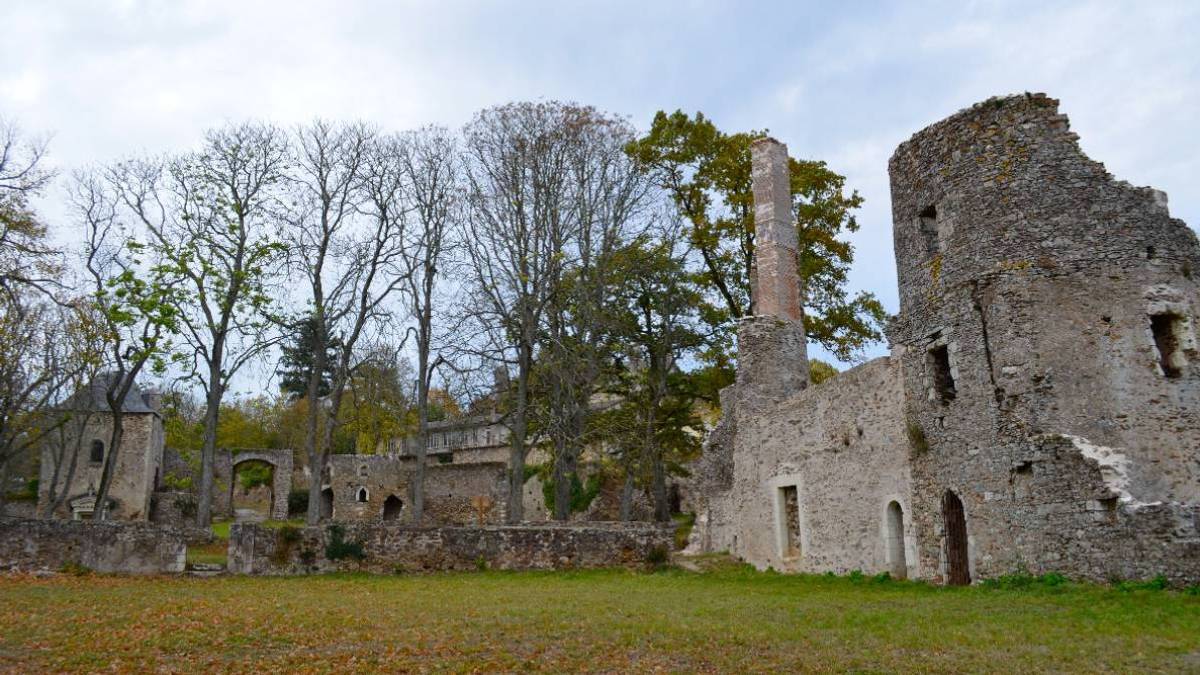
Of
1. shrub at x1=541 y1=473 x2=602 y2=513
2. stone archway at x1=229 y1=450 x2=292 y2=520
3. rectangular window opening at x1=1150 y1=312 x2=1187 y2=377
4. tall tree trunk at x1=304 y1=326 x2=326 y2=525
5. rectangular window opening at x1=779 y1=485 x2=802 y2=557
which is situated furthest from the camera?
stone archway at x1=229 y1=450 x2=292 y2=520

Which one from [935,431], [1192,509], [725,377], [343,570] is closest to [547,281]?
[725,377]

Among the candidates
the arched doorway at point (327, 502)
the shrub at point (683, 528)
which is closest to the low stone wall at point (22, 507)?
the arched doorway at point (327, 502)

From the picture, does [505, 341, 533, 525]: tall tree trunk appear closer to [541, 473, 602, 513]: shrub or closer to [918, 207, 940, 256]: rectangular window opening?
[541, 473, 602, 513]: shrub

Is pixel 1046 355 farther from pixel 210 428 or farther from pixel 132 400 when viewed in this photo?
pixel 132 400

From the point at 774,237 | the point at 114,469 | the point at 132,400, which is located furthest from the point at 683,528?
the point at 132,400

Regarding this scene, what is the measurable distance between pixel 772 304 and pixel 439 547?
918 cm

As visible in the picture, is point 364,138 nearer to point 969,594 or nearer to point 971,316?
point 971,316

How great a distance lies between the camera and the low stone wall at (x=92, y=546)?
640 inches

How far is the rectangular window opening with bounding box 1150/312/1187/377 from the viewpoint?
40.2 feet

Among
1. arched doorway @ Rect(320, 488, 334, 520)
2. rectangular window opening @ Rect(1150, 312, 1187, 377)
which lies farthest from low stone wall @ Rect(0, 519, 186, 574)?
arched doorway @ Rect(320, 488, 334, 520)

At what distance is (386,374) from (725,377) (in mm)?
10655

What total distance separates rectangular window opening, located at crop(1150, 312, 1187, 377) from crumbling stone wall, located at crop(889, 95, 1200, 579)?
0.21 feet

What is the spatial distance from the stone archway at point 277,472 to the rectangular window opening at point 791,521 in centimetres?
2600

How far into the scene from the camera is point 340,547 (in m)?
17.5
